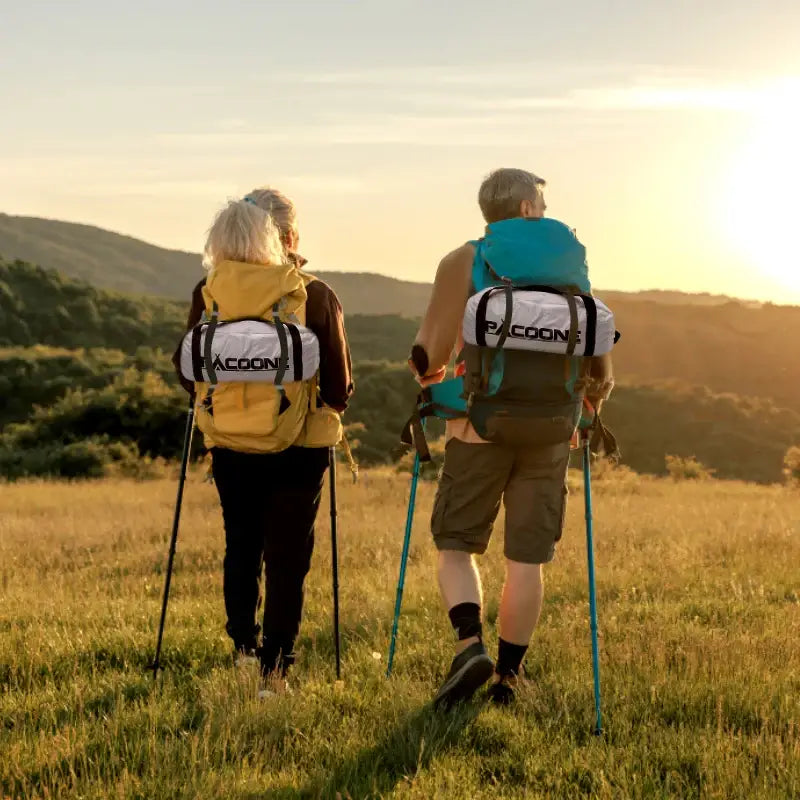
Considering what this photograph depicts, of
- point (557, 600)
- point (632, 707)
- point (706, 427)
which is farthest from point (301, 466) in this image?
point (706, 427)

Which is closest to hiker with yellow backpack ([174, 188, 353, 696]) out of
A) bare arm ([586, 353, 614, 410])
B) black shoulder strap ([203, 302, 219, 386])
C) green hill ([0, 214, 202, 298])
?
black shoulder strap ([203, 302, 219, 386])

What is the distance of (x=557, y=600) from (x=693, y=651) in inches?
67.3

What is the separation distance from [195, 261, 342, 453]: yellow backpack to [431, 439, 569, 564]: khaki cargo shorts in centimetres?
61

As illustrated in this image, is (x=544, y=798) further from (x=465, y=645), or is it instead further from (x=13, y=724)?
(x=13, y=724)

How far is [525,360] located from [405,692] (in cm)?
155

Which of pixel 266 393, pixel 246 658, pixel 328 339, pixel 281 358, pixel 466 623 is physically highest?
pixel 328 339

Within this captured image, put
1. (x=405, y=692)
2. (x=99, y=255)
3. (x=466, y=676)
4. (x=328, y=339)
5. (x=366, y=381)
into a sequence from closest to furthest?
(x=466, y=676) → (x=405, y=692) → (x=328, y=339) → (x=366, y=381) → (x=99, y=255)

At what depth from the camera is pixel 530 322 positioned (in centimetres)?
398

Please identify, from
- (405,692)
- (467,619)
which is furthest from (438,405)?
(405,692)

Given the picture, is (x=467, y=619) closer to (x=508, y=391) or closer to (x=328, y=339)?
(x=508, y=391)

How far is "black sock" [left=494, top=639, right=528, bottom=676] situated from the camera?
A: 4.45m

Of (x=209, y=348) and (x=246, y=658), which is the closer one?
(x=209, y=348)

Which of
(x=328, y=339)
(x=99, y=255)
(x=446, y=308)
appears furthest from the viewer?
(x=99, y=255)

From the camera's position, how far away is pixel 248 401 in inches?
176
